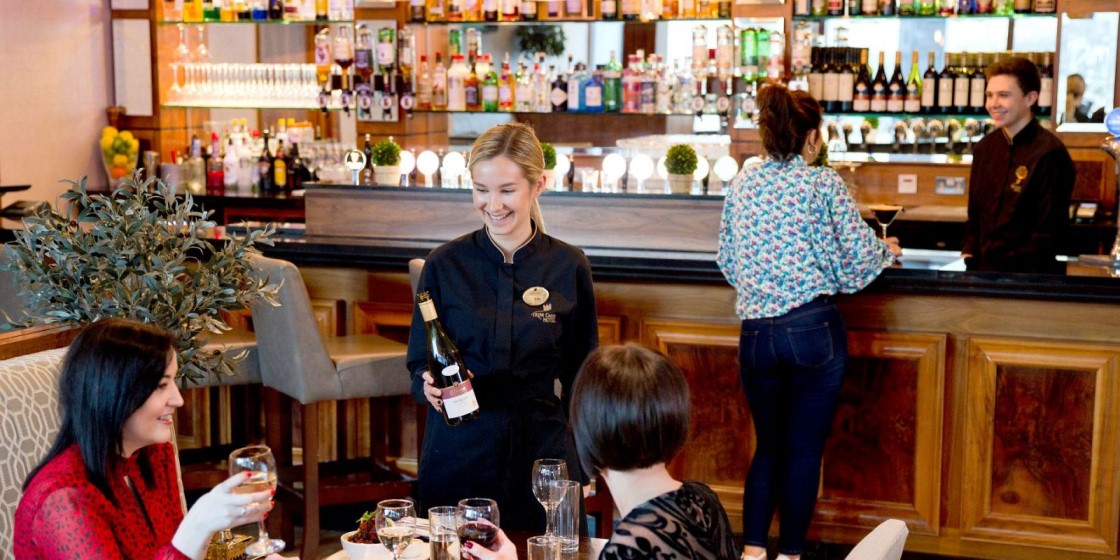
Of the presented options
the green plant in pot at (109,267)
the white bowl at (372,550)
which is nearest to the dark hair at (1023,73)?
the green plant in pot at (109,267)

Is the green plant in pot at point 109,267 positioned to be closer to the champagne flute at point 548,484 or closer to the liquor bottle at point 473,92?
the champagne flute at point 548,484

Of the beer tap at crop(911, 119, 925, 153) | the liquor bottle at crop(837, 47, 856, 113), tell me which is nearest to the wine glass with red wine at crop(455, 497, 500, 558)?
the liquor bottle at crop(837, 47, 856, 113)

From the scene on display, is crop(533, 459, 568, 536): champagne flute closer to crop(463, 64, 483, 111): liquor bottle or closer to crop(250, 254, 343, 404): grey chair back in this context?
crop(250, 254, 343, 404): grey chair back

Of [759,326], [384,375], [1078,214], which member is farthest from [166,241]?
[1078,214]

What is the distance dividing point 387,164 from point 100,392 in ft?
9.99

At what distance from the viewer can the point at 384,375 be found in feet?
13.0

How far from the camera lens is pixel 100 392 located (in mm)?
2033

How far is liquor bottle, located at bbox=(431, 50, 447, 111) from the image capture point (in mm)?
6227

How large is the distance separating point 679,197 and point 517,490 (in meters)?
1.93

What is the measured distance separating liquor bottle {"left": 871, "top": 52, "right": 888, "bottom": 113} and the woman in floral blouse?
8.14ft

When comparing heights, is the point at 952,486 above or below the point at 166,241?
below

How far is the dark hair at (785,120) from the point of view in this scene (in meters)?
3.67

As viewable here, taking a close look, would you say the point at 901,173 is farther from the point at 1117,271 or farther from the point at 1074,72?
the point at 1117,271

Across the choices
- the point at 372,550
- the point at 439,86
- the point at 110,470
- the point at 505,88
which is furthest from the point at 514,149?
the point at 439,86
